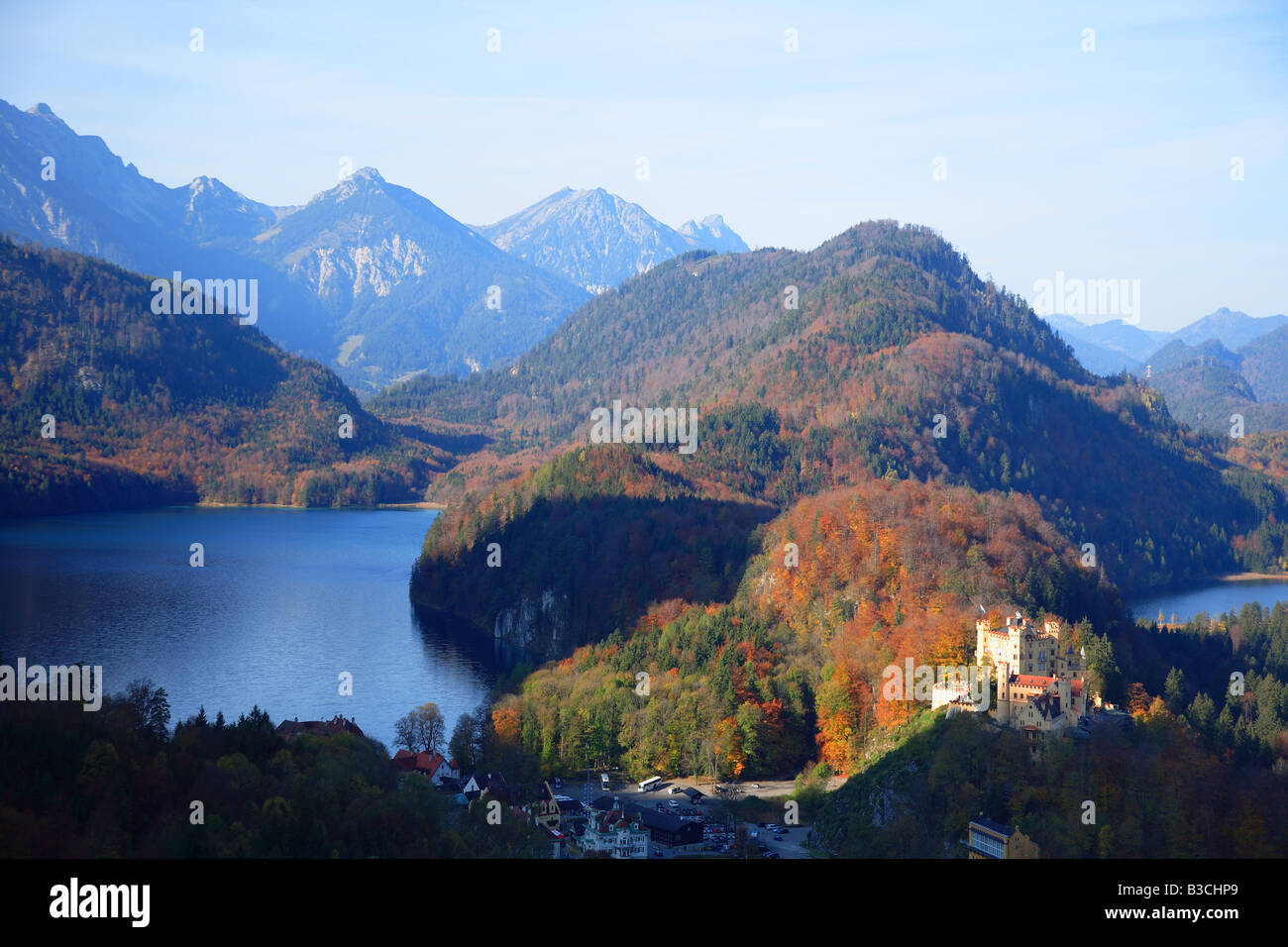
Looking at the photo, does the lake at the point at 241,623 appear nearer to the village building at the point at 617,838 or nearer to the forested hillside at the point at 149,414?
the village building at the point at 617,838

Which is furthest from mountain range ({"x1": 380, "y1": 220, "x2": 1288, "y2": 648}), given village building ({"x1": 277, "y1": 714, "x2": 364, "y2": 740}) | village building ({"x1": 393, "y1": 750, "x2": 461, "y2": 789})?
village building ({"x1": 393, "y1": 750, "x2": 461, "y2": 789})

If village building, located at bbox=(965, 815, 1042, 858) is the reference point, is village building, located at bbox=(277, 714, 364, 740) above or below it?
above

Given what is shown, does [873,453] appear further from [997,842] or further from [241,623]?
[997,842]

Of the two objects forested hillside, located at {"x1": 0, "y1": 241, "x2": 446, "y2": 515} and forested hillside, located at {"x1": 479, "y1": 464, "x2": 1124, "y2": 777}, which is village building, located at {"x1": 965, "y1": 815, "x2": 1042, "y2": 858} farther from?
forested hillside, located at {"x1": 0, "y1": 241, "x2": 446, "y2": 515}

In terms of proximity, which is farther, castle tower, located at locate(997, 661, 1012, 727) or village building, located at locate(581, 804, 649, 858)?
castle tower, located at locate(997, 661, 1012, 727)

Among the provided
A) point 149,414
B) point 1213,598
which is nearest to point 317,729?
point 1213,598

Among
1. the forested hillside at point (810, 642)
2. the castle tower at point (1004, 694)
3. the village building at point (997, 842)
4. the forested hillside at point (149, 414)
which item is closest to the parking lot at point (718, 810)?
the forested hillside at point (810, 642)

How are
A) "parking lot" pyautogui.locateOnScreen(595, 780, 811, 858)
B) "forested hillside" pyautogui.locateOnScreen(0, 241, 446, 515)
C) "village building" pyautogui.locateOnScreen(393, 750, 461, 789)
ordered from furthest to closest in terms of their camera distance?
"forested hillside" pyautogui.locateOnScreen(0, 241, 446, 515)
"village building" pyautogui.locateOnScreen(393, 750, 461, 789)
"parking lot" pyautogui.locateOnScreen(595, 780, 811, 858)
